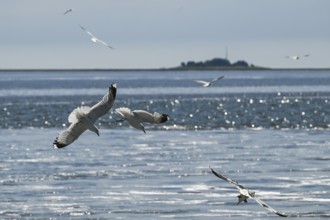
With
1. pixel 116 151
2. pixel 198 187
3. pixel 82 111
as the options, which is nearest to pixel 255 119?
pixel 116 151

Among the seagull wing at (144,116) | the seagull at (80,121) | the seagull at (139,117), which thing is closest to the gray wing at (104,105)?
the seagull at (80,121)

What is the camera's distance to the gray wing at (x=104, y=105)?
18.4m

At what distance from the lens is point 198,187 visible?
40.0 meters

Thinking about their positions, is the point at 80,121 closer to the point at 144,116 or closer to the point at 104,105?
the point at 104,105

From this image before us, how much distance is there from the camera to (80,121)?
747 inches

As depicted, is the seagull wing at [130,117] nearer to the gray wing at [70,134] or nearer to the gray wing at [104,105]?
the gray wing at [104,105]

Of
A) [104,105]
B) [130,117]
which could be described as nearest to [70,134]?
[104,105]

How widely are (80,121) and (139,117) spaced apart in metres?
0.96

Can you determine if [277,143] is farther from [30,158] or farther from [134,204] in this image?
[134,204]

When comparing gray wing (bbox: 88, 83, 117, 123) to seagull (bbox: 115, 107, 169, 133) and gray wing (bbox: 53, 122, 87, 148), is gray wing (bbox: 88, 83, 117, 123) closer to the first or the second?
gray wing (bbox: 53, 122, 87, 148)

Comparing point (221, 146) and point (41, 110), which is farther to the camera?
point (41, 110)

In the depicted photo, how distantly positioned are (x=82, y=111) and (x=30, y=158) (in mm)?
31567

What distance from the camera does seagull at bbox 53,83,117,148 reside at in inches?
735

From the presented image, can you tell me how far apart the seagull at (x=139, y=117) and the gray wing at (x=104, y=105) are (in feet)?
1.16
